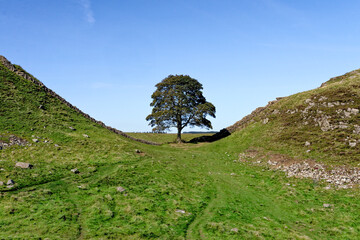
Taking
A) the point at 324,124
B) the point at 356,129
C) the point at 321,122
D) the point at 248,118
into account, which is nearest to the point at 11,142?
the point at 324,124

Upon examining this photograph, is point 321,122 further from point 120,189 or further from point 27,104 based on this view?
point 27,104

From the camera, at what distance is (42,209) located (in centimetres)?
1698

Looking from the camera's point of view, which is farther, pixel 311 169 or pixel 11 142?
pixel 11 142

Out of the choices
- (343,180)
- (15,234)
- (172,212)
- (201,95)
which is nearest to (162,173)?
(172,212)

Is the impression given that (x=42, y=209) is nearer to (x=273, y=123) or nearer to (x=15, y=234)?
(x=15, y=234)

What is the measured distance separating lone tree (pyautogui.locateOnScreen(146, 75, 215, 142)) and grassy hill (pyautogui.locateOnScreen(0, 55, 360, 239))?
18.3m

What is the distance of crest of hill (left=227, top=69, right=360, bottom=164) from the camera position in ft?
113

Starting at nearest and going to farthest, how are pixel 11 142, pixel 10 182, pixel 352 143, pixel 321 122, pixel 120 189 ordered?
pixel 10 182 → pixel 120 189 → pixel 11 142 → pixel 352 143 → pixel 321 122

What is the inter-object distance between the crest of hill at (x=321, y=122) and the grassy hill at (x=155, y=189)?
0.97ft

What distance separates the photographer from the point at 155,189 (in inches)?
916

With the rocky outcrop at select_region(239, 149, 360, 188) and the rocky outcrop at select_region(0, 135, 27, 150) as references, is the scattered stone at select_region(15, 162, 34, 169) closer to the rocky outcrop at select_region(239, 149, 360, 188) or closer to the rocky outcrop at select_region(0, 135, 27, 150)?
the rocky outcrop at select_region(0, 135, 27, 150)

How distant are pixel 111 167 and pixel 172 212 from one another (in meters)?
13.2

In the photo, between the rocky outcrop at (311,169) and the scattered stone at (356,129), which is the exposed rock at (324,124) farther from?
the rocky outcrop at (311,169)

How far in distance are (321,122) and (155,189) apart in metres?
32.7
